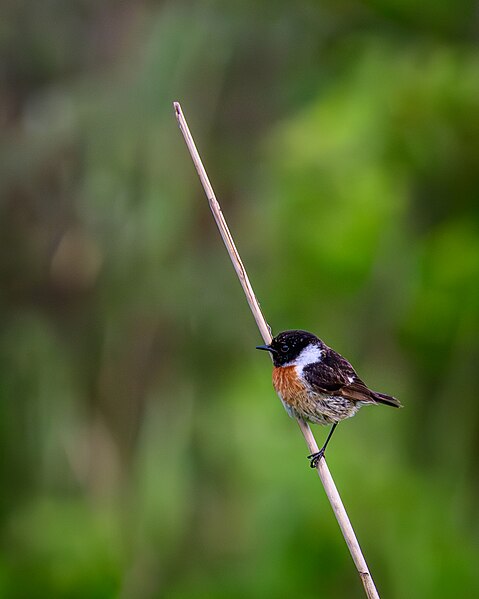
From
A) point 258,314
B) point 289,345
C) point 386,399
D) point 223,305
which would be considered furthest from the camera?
point 223,305

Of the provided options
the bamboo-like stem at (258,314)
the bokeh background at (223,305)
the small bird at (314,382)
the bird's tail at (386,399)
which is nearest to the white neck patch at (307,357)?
the small bird at (314,382)

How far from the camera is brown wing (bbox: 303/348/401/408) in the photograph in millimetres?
3197

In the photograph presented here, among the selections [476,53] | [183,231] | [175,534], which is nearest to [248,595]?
[175,534]

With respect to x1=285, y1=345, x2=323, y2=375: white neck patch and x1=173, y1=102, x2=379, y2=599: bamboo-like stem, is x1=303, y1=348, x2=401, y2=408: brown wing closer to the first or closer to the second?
x1=285, y1=345, x2=323, y2=375: white neck patch

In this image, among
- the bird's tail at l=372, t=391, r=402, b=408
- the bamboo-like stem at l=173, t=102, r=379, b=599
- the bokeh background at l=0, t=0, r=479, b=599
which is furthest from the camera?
the bokeh background at l=0, t=0, r=479, b=599

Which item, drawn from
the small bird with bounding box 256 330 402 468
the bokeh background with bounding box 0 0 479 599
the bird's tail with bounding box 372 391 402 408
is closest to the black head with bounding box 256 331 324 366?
the small bird with bounding box 256 330 402 468

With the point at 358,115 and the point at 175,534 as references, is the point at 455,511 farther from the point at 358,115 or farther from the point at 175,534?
the point at 358,115

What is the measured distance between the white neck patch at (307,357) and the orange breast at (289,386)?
0.02 meters

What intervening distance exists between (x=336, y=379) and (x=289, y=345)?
19 cm

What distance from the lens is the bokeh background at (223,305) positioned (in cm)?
446

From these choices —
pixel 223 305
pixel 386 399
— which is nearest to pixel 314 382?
pixel 386 399

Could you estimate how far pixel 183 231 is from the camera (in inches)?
191

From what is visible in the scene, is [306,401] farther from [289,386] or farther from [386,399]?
[386,399]

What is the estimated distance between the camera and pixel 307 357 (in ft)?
10.8
